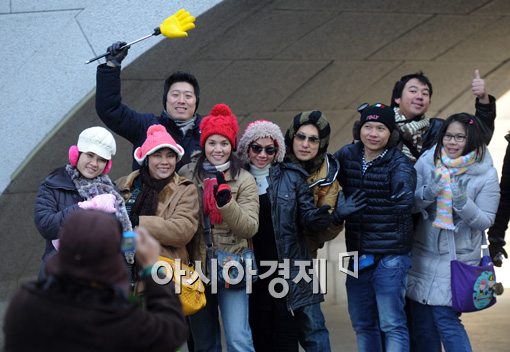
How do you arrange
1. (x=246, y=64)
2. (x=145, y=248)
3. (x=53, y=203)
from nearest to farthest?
(x=145, y=248)
(x=53, y=203)
(x=246, y=64)

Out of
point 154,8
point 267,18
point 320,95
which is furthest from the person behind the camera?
point 320,95

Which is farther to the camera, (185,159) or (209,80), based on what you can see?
(209,80)

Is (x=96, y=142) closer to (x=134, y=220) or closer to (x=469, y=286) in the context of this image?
(x=134, y=220)

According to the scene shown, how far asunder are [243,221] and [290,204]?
40 centimetres

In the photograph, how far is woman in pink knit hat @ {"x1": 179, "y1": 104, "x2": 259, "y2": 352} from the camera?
5.34 m

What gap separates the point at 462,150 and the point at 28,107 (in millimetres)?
2897

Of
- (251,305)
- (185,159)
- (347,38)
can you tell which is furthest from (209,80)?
(251,305)

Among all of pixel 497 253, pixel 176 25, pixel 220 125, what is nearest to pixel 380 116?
pixel 220 125

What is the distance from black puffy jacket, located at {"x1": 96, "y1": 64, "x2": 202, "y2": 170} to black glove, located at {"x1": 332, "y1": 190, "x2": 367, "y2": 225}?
0.93 meters

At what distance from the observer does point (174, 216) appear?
5.21 metres

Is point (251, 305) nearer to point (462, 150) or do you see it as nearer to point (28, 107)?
point (462, 150)

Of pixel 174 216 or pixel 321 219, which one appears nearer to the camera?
pixel 174 216

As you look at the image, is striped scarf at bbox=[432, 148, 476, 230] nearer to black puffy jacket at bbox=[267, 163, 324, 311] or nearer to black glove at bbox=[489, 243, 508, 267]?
black puffy jacket at bbox=[267, 163, 324, 311]

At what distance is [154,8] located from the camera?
6.39 meters
